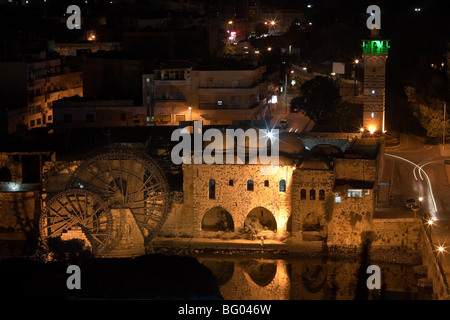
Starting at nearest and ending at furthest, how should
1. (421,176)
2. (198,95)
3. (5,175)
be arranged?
(5,175)
(421,176)
(198,95)

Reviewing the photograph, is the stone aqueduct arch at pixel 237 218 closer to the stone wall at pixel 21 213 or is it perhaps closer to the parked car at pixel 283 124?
the stone wall at pixel 21 213

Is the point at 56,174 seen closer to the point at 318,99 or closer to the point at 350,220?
the point at 350,220

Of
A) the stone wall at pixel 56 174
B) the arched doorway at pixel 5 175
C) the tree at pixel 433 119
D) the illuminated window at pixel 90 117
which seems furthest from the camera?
the tree at pixel 433 119

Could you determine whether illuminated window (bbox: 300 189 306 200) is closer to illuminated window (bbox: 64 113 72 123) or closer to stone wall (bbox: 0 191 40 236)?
stone wall (bbox: 0 191 40 236)

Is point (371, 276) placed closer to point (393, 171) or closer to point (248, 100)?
point (393, 171)

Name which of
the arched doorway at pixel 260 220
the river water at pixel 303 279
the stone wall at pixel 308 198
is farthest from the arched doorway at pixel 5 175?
the stone wall at pixel 308 198

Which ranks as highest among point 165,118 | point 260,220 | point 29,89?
point 29,89

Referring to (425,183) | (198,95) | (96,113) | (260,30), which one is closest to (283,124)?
(198,95)

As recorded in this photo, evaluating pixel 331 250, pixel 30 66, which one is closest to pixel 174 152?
pixel 331 250

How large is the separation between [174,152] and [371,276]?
7.89m

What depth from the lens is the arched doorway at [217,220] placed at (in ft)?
103

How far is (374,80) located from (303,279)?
9.51 m

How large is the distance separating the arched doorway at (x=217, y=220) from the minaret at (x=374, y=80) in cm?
685

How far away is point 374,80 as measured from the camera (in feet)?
117
